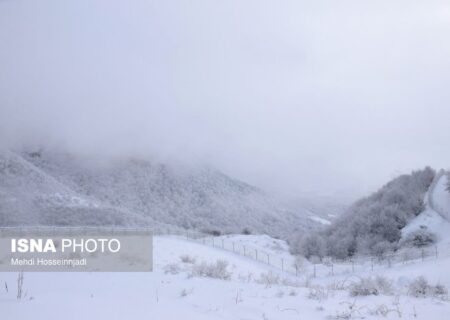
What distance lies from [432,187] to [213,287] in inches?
1196

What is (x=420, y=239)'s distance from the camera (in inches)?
1152

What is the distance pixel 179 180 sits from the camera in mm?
67500

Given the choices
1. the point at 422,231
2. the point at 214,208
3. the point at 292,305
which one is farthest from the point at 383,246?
the point at 214,208

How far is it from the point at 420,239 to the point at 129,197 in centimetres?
3688

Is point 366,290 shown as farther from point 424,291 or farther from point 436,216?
point 436,216

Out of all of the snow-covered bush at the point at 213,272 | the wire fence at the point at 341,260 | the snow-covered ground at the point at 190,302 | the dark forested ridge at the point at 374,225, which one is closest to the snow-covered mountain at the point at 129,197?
the dark forested ridge at the point at 374,225

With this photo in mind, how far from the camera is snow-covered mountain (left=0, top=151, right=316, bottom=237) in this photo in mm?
45875

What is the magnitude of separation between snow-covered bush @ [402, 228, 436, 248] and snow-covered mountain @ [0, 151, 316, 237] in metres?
23.6

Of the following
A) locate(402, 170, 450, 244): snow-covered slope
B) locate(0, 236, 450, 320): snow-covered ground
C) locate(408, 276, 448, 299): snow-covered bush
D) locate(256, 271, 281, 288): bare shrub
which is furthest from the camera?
locate(402, 170, 450, 244): snow-covered slope

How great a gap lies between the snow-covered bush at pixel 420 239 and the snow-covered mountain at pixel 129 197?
2361 centimetres

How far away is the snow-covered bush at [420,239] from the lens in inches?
1136

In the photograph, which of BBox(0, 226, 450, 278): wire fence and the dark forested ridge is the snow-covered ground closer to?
BBox(0, 226, 450, 278): wire fence

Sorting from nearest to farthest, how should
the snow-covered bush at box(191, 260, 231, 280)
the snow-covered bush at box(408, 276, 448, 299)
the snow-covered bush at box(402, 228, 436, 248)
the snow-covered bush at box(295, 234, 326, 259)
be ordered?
A: 1. the snow-covered bush at box(408, 276, 448, 299)
2. the snow-covered bush at box(191, 260, 231, 280)
3. the snow-covered bush at box(402, 228, 436, 248)
4. the snow-covered bush at box(295, 234, 326, 259)

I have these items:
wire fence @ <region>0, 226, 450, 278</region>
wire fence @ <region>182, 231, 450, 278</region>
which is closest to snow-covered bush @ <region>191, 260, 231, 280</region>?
wire fence @ <region>182, 231, 450, 278</region>
